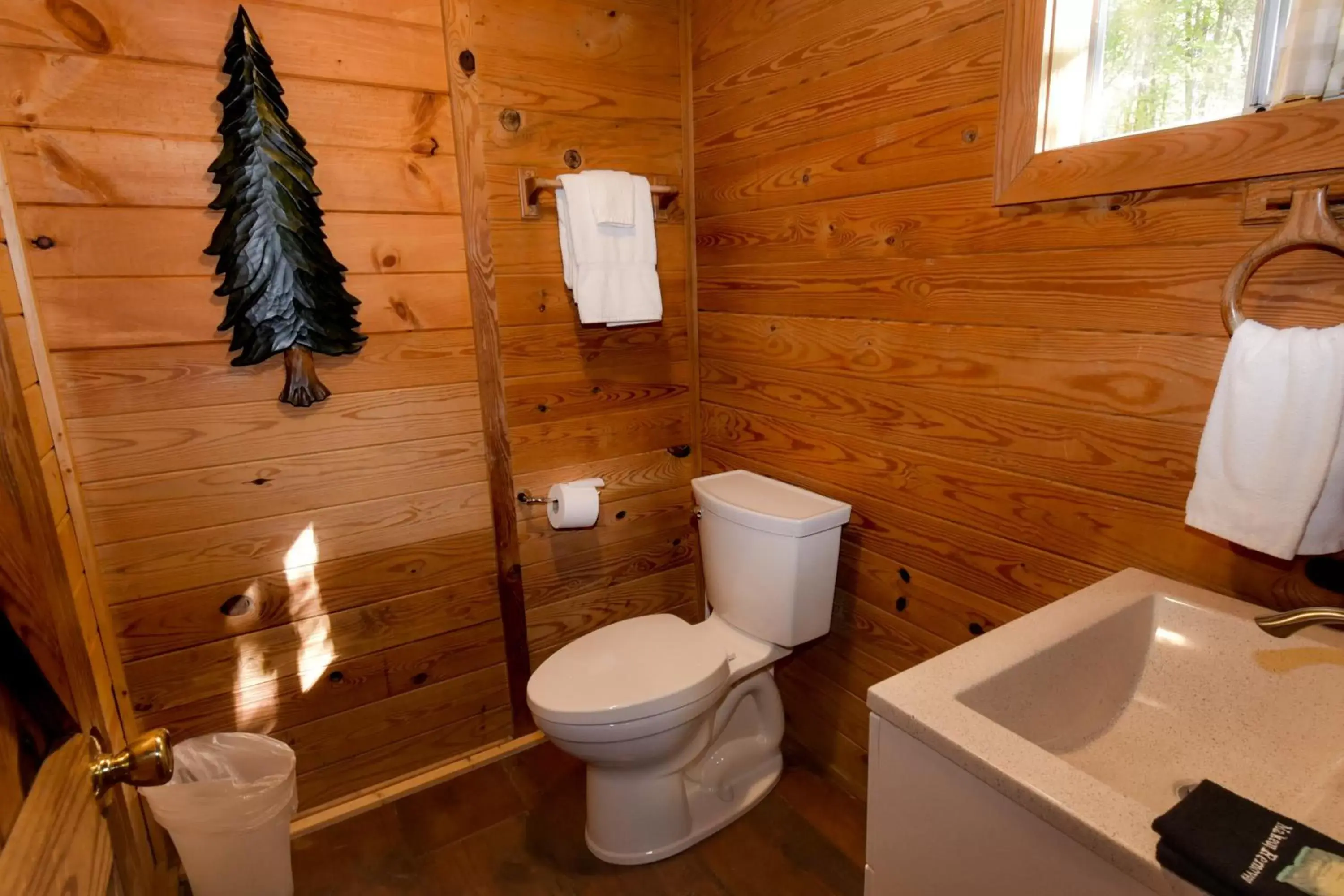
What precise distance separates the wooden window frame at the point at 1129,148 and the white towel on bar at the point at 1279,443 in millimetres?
222

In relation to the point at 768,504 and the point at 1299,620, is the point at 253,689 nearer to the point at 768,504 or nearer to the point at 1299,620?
the point at 768,504

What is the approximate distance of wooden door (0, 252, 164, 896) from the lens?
19.0 inches

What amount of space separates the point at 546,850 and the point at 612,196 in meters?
1.63

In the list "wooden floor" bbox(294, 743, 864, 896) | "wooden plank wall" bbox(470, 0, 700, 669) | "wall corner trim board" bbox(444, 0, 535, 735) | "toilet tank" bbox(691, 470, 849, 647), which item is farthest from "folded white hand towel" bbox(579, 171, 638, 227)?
"wooden floor" bbox(294, 743, 864, 896)

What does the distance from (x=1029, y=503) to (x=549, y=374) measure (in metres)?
1.22

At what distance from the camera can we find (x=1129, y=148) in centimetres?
109

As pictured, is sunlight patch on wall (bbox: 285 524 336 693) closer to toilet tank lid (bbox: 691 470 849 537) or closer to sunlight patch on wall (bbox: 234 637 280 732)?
sunlight patch on wall (bbox: 234 637 280 732)

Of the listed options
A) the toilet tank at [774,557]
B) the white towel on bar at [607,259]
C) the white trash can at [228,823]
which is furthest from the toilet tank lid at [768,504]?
the white trash can at [228,823]

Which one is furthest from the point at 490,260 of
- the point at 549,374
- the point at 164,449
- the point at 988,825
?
the point at 988,825

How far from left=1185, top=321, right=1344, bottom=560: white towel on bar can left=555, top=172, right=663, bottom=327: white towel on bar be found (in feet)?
4.22

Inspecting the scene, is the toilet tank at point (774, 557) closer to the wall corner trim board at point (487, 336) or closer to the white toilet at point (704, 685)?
the white toilet at point (704, 685)

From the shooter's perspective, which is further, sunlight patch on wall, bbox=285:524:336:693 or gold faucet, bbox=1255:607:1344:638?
sunlight patch on wall, bbox=285:524:336:693

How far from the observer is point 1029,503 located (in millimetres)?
1352

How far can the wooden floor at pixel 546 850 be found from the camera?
164 cm
